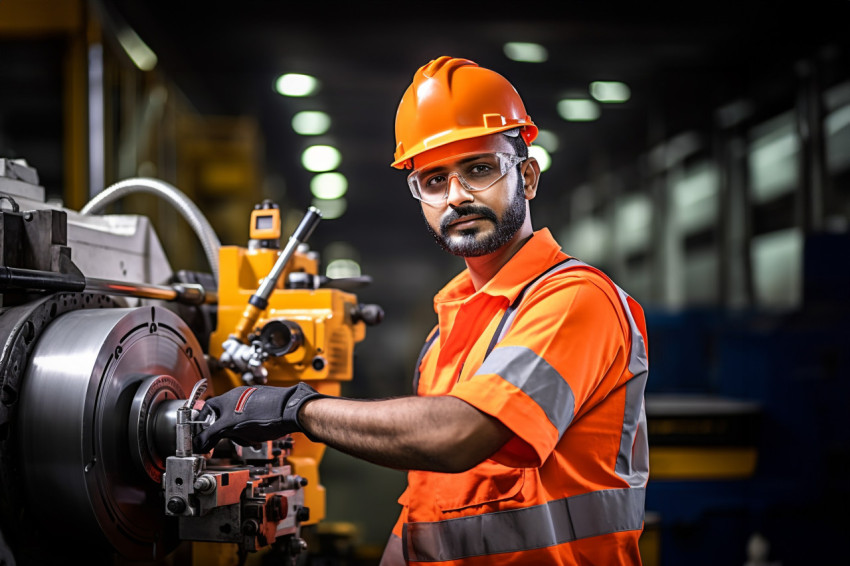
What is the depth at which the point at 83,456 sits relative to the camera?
4.53 ft

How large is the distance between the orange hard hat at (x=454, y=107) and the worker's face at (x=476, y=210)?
3 cm

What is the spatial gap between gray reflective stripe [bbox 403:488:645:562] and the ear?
69 cm

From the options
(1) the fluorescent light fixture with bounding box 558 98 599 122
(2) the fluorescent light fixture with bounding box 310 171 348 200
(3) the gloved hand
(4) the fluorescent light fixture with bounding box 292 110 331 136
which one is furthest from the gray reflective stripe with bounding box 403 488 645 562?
(2) the fluorescent light fixture with bounding box 310 171 348 200

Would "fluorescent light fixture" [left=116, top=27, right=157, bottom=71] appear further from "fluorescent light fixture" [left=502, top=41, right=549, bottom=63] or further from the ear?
the ear

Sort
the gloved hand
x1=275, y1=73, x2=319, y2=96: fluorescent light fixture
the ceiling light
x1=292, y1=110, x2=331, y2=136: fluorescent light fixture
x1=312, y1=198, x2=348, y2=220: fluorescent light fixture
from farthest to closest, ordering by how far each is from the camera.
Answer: x1=312, y1=198, x2=348, y2=220: fluorescent light fixture → the ceiling light → x1=292, y1=110, x2=331, y2=136: fluorescent light fixture → x1=275, y1=73, x2=319, y2=96: fluorescent light fixture → the gloved hand

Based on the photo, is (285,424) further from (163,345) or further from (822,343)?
(822,343)

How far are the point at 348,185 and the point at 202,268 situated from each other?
21.7 feet

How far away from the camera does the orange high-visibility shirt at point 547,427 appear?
1.24 meters

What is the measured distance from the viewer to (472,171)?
1.60 m

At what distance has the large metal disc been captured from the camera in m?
1.38

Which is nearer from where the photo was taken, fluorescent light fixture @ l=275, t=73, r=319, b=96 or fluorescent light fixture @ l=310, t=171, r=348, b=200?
fluorescent light fixture @ l=275, t=73, r=319, b=96

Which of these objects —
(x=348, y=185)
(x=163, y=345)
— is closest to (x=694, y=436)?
(x=163, y=345)

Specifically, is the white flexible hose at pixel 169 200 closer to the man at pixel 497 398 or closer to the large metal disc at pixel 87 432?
the large metal disc at pixel 87 432

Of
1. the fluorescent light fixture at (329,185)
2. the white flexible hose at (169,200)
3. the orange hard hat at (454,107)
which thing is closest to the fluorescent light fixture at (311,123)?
the fluorescent light fixture at (329,185)
